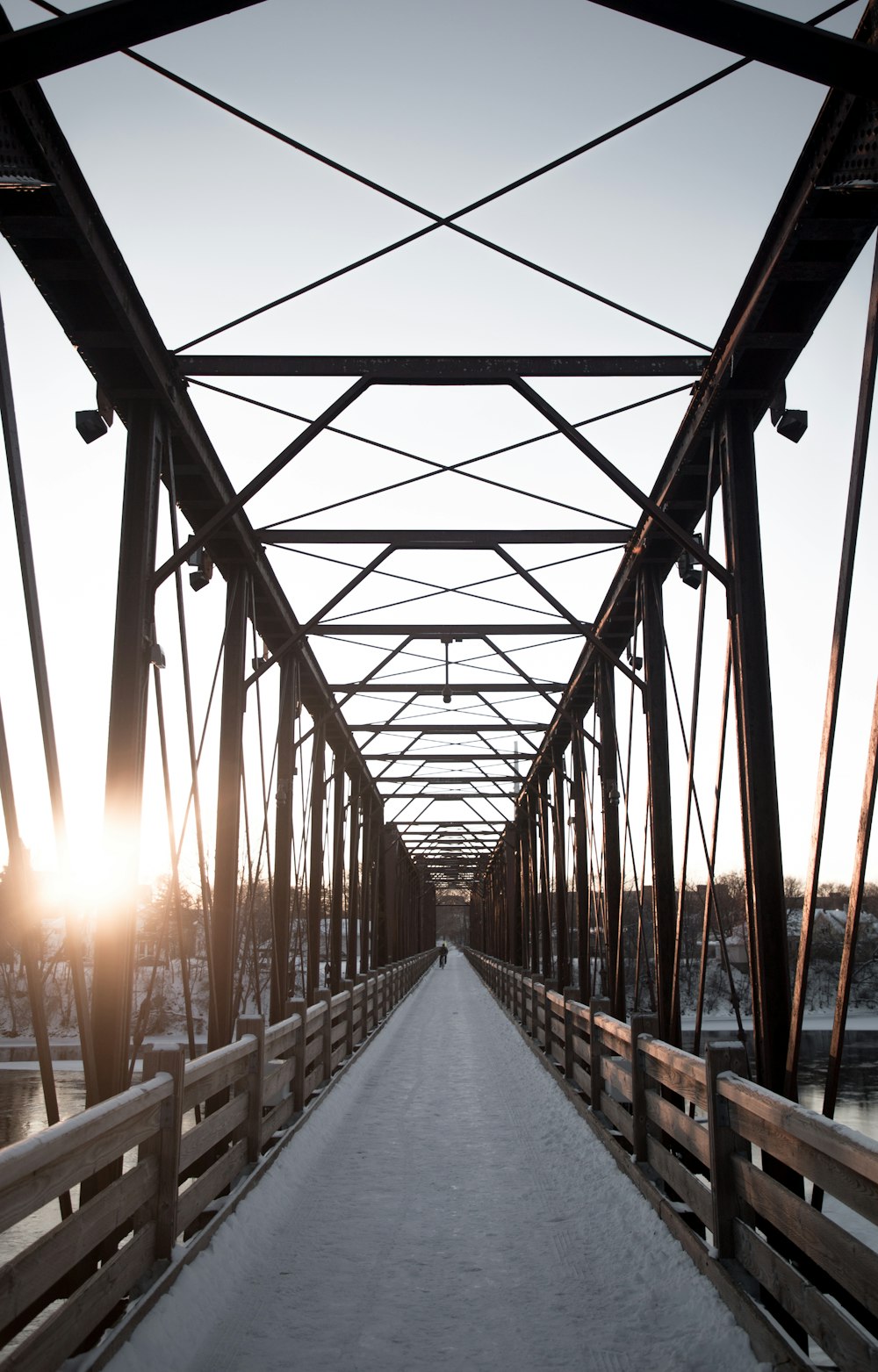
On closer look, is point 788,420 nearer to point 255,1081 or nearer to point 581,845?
point 255,1081

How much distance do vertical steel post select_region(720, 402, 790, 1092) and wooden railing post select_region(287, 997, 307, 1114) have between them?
13.2 ft

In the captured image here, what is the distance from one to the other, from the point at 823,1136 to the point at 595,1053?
5303 mm

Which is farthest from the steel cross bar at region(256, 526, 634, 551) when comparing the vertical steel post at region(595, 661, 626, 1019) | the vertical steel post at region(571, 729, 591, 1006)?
the vertical steel post at region(571, 729, 591, 1006)

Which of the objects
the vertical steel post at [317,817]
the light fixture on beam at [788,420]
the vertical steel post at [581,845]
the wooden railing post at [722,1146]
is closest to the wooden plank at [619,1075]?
the wooden railing post at [722,1146]

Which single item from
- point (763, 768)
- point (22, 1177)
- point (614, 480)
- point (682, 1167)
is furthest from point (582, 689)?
point (22, 1177)

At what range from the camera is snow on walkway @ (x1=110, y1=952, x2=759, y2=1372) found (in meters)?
3.67

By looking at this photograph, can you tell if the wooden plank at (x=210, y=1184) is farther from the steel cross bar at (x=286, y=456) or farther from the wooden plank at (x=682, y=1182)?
the steel cross bar at (x=286, y=456)

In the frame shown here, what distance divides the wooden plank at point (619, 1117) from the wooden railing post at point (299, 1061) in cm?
245

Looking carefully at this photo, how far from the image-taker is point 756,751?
576 cm

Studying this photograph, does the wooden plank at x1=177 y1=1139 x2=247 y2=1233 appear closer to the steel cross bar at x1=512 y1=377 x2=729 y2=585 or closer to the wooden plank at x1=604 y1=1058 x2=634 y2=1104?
the wooden plank at x1=604 y1=1058 x2=634 y2=1104

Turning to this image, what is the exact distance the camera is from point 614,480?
6.92 m

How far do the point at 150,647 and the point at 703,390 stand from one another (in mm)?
3953

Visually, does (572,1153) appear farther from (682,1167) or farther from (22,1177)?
(22,1177)

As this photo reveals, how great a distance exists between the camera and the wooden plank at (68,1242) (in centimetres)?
261
